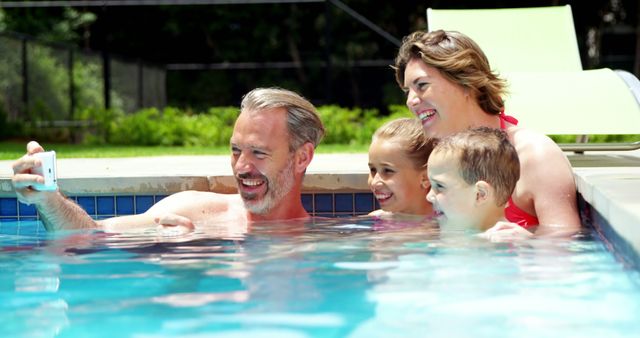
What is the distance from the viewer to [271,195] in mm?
4090

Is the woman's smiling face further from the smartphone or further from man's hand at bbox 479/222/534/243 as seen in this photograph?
the smartphone

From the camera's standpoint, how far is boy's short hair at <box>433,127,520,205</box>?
136 inches

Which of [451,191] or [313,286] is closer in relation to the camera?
[313,286]

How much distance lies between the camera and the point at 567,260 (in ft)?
10.5

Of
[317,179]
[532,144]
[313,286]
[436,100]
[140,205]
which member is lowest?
[313,286]

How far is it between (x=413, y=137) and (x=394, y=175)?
0.18m

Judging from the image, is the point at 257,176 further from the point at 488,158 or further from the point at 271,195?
the point at 488,158

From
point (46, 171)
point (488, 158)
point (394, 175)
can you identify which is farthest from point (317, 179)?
point (46, 171)

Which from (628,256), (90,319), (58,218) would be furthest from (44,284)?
(628,256)

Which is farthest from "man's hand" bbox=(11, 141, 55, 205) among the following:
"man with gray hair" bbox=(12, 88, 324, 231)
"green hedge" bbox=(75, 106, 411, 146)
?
"green hedge" bbox=(75, 106, 411, 146)

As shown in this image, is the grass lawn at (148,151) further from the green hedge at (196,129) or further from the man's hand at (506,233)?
the man's hand at (506,233)

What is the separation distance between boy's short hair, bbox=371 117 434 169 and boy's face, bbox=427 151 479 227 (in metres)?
0.51

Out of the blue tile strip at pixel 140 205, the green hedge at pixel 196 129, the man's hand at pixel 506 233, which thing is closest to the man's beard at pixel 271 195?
the blue tile strip at pixel 140 205

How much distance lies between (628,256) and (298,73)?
23643mm
